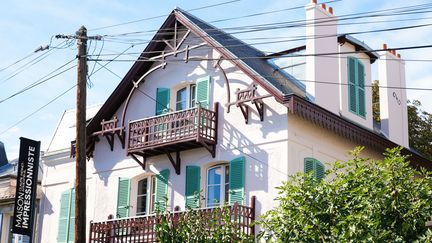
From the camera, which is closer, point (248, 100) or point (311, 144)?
point (248, 100)

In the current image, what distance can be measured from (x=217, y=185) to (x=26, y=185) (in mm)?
6965

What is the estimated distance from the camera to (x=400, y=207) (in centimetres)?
1441

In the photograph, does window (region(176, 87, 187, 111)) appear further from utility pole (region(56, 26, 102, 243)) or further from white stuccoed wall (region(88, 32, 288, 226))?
utility pole (region(56, 26, 102, 243))

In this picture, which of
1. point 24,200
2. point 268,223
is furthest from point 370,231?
point 24,200

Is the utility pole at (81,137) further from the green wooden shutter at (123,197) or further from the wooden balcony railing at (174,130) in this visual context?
the green wooden shutter at (123,197)

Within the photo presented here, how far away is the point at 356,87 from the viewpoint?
81.1ft

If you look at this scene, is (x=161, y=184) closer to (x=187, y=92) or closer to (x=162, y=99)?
(x=162, y=99)

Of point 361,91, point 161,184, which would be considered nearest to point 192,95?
point 161,184

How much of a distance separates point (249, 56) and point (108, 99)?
16.6 ft

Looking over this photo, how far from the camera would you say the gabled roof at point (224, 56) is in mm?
22297

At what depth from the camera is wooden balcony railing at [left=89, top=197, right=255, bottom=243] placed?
20469 millimetres

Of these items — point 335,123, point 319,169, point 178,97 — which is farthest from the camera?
point 178,97

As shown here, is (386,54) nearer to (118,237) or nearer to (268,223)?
(118,237)

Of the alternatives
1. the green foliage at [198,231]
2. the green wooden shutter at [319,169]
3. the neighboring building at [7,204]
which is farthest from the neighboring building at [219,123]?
the neighboring building at [7,204]
